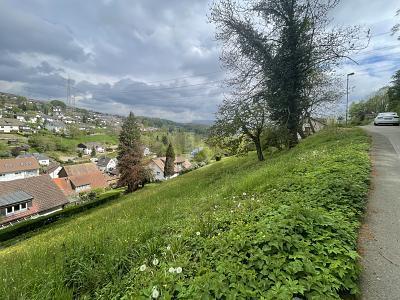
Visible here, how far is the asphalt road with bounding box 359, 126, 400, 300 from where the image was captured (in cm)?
318

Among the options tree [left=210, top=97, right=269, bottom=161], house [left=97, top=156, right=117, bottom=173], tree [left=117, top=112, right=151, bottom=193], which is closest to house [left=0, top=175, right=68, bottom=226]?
tree [left=117, top=112, right=151, bottom=193]

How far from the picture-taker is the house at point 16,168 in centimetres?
7019

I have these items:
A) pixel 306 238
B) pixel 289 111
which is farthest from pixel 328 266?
pixel 289 111

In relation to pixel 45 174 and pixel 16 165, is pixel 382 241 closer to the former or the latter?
pixel 45 174

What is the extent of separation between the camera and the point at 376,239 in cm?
434

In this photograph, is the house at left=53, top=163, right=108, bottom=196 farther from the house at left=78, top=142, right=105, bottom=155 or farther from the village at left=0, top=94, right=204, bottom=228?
the house at left=78, top=142, right=105, bottom=155

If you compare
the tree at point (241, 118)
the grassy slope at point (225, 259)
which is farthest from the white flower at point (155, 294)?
the tree at point (241, 118)

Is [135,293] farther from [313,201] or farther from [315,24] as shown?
[315,24]

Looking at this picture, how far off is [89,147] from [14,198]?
112092mm

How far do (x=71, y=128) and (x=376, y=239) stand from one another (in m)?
171

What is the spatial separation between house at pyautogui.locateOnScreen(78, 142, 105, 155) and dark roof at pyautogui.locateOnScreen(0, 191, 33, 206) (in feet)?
339

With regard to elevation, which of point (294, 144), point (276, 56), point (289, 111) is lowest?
point (294, 144)

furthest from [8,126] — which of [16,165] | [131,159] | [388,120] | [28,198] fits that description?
[388,120]

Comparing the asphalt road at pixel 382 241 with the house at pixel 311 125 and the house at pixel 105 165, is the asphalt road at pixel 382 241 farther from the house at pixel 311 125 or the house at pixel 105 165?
the house at pixel 105 165
